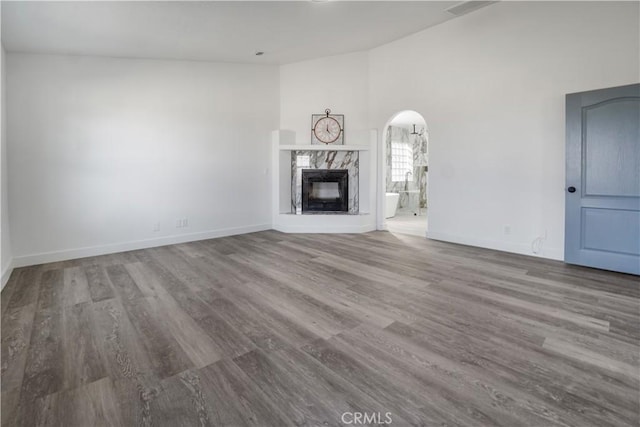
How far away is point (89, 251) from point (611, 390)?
18.1 ft

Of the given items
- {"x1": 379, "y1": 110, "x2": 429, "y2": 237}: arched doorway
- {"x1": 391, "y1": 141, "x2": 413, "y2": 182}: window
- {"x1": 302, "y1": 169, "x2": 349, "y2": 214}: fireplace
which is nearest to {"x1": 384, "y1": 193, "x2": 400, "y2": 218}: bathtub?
{"x1": 379, "y1": 110, "x2": 429, "y2": 237}: arched doorway

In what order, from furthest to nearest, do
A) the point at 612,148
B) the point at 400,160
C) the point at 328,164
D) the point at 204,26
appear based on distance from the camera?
the point at 400,160 → the point at 328,164 → the point at 204,26 → the point at 612,148

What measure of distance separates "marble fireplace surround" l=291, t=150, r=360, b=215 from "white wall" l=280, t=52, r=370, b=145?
0.83 ft

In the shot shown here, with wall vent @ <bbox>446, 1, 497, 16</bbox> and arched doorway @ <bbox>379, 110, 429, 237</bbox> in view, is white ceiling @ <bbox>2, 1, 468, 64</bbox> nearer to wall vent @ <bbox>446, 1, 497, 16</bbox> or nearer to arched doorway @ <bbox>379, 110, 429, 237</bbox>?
wall vent @ <bbox>446, 1, 497, 16</bbox>

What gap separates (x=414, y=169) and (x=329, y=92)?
4913 mm

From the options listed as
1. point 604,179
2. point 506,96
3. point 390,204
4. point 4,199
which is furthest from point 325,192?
point 4,199

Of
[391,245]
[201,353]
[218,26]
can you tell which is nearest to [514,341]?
[201,353]

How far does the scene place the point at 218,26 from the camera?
410cm

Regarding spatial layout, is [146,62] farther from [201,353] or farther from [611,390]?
[611,390]

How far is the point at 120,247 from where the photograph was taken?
478cm

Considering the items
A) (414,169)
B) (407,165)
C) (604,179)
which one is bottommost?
(604,179)

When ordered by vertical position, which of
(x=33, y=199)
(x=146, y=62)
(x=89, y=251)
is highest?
(x=146, y=62)

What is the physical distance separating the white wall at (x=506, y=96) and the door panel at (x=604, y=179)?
0.55 feet

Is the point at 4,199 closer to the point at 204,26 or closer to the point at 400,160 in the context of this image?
the point at 204,26
